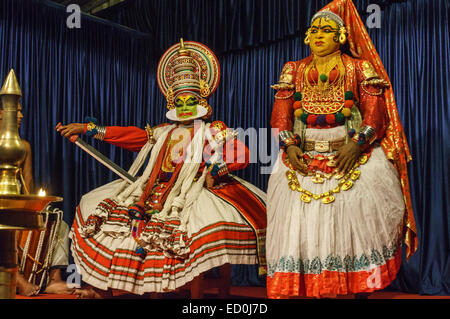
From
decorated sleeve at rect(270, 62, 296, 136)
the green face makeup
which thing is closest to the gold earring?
decorated sleeve at rect(270, 62, 296, 136)

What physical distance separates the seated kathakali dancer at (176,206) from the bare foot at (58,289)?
26.7 inches

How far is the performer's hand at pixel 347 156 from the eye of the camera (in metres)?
3.23

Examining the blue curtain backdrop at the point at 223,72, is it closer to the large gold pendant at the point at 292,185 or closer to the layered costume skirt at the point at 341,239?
the layered costume skirt at the point at 341,239

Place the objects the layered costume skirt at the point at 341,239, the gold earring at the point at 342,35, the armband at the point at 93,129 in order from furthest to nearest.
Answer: the armband at the point at 93,129
the gold earring at the point at 342,35
the layered costume skirt at the point at 341,239

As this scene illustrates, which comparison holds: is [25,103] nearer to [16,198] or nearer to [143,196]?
[143,196]

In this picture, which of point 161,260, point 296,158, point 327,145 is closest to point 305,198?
point 296,158

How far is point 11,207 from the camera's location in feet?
3.35

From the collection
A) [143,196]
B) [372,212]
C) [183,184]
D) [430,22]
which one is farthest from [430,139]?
[143,196]

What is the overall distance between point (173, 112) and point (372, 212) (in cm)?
188

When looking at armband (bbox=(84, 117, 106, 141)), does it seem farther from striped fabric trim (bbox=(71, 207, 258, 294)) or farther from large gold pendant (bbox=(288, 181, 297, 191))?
large gold pendant (bbox=(288, 181, 297, 191))

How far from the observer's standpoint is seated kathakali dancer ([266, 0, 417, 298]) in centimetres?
309

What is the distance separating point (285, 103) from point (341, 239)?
105 centimetres

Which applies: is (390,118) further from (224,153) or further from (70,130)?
(70,130)

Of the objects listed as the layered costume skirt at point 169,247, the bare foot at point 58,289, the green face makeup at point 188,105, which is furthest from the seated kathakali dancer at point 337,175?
the bare foot at point 58,289
